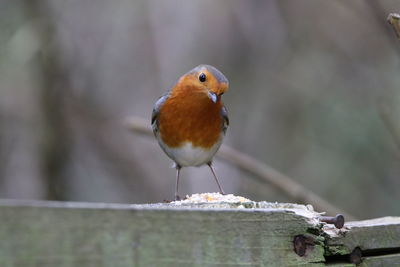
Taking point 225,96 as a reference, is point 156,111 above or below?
below

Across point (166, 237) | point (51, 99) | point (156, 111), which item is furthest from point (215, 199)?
point (51, 99)

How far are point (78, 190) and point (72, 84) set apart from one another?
984mm

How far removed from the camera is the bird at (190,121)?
4.11m

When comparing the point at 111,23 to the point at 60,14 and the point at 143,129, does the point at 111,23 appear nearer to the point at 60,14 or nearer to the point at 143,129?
the point at 60,14

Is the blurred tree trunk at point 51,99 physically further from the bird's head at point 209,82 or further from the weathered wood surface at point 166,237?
the weathered wood surface at point 166,237

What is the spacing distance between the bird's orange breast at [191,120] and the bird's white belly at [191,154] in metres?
0.03

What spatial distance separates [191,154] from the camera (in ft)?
14.0

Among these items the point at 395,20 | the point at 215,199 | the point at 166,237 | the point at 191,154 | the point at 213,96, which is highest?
the point at 213,96

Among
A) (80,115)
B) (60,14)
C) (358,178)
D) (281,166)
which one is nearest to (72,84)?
(80,115)

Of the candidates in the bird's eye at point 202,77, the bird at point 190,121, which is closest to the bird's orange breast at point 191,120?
the bird at point 190,121

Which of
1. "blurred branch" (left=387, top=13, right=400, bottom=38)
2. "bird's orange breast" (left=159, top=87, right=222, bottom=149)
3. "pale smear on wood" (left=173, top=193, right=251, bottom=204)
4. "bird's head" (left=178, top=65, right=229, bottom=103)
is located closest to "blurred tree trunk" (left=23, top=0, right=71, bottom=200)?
"bird's orange breast" (left=159, top=87, right=222, bottom=149)

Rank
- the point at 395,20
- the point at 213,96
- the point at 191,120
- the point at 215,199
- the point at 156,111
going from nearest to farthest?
the point at 395,20 < the point at 215,199 < the point at 213,96 < the point at 191,120 < the point at 156,111

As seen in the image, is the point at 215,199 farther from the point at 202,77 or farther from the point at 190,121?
the point at 190,121

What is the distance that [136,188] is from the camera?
6.57 meters
